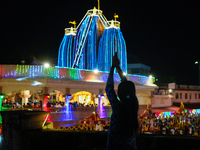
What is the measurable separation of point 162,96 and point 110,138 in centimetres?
3652

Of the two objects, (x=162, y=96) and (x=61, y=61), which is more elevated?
(x=61, y=61)

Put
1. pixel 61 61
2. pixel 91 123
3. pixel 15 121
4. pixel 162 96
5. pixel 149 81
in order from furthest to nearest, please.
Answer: pixel 162 96
pixel 149 81
pixel 61 61
pixel 91 123
pixel 15 121

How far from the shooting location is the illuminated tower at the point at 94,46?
958 inches

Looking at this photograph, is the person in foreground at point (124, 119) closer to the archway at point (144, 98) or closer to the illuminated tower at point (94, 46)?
A: the illuminated tower at point (94, 46)

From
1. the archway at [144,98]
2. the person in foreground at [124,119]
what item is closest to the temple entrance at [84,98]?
the archway at [144,98]

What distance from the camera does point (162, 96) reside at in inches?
1523

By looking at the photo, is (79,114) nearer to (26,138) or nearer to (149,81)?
(149,81)

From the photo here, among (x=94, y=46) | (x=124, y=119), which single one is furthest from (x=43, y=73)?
(x=124, y=119)

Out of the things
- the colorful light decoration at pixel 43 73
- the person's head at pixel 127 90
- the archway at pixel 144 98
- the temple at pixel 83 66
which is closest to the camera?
the person's head at pixel 127 90

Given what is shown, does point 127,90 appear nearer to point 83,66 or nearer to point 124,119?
point 124,119

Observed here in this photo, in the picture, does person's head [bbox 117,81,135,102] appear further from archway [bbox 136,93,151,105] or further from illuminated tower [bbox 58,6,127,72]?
archway [bbox 136,93,151,105]

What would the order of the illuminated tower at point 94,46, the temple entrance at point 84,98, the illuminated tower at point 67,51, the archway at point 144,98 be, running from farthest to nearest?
the archway at point 144,98 < the temple entrance at point 84,98 < the illuminated tower at point 67,51 < the illuminated tower at point 94,46

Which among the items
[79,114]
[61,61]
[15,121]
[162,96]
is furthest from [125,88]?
[162,96]

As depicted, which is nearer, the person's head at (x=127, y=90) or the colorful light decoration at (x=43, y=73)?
the person's head at (x=127, y=90)
